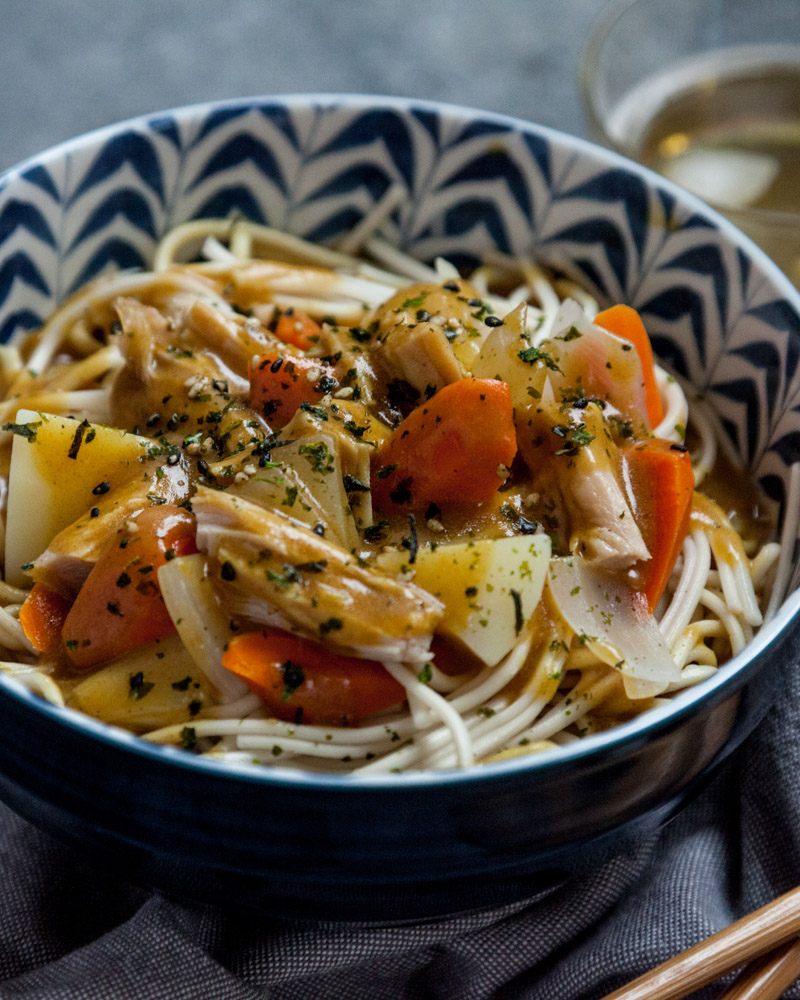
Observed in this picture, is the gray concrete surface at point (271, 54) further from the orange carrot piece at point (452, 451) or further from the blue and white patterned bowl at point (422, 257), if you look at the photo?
the orange carrot piece at point (452, 451)

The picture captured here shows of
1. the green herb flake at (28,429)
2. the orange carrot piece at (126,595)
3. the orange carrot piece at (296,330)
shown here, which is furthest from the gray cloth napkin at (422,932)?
the orange carrot piece at (296,330)

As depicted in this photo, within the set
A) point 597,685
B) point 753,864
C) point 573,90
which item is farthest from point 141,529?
point 573,90

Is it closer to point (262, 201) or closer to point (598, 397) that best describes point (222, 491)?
point (598, 397)

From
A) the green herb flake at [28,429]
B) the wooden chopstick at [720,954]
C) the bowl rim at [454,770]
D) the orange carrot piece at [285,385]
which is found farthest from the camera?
the orange carrot piece at [285,385]

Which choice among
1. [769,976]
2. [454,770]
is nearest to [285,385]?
[454,770]

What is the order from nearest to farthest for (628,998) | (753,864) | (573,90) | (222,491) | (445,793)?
(445,793)
(628,998)
(222,491)
(753,864)
(573,90)

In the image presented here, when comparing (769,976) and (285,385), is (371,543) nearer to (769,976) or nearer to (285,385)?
(285,385)

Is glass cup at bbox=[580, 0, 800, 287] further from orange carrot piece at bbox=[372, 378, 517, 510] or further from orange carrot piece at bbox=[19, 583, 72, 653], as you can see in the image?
orange carrot piece at bbox=[19, 583, 72, 653]
